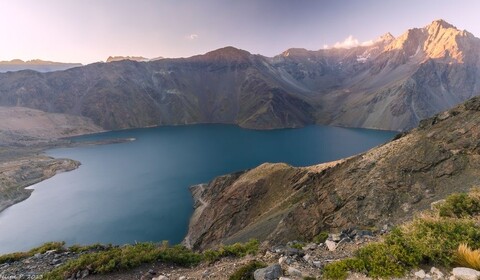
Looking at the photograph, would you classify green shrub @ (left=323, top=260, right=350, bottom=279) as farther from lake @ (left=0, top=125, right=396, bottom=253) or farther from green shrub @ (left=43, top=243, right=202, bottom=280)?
lake @ (left=0, top=125, right=396, bottom=253)

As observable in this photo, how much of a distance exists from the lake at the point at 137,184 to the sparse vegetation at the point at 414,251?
5789 centimetres

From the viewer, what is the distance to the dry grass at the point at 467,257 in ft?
25.2

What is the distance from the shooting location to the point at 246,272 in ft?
33.8

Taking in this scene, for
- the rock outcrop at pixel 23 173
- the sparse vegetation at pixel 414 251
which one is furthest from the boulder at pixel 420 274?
the rock outcrop at pixel 23 173

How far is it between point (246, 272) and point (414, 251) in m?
5.17

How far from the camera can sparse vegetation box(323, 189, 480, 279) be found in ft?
27.7

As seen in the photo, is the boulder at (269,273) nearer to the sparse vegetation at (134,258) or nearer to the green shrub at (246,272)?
the green shrub at (246,272)

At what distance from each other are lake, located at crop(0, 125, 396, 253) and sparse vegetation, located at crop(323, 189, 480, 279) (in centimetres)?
5789

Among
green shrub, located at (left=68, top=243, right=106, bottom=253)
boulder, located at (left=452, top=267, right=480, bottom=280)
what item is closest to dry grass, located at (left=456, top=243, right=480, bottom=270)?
boulder, located at (left=452, top=267, right=480, bottom=280)

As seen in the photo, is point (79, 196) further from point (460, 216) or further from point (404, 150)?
point (460, 216)

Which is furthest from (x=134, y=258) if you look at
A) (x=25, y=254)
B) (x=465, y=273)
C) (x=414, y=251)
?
(x=465, y=273)

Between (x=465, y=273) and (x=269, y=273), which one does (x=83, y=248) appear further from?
(x=465, y=273)

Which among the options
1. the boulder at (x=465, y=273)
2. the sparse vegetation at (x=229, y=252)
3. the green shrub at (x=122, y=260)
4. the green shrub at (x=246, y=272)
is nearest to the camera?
the boulder at (x=465, y=273)

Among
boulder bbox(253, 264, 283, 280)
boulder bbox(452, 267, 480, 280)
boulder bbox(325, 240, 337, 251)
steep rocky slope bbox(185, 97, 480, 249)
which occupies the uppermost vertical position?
boulder bbox(452, 267, 480, 280)
